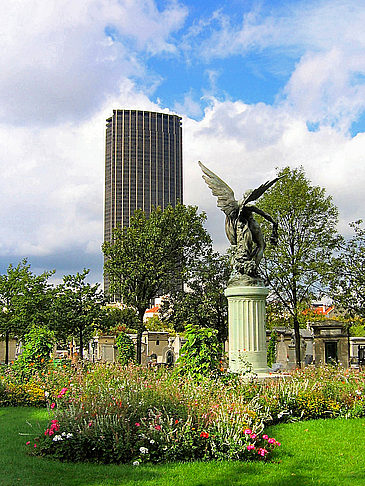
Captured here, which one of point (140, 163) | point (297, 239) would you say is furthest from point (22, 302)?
point (140, 163)

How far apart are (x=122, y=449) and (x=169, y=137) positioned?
110 metres

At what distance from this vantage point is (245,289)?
12602 mm

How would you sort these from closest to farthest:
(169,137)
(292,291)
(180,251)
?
(292,291) < (180,251) < (169,137)

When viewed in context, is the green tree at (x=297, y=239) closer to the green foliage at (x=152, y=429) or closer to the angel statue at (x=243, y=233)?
the angel statue at (x=243, y=233)

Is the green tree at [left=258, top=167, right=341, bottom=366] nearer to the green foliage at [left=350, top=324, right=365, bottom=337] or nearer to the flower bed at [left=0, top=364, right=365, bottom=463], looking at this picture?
the green foliage at [left=350, top=324, right=365, bottom=337]

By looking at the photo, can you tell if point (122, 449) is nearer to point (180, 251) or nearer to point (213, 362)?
point (213, 362)

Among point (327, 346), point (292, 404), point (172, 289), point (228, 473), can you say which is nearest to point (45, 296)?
point (172, 289)

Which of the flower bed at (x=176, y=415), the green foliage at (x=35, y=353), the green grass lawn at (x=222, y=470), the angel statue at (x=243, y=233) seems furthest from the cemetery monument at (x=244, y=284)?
the green foliage at (x=35, y=353)

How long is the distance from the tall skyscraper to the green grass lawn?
92.1 metres

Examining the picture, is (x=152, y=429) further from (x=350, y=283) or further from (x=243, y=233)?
(x=350, y=283)

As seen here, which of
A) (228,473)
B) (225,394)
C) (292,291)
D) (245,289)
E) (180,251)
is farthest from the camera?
(180,251)

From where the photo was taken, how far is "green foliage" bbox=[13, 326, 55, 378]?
1440 centimetres

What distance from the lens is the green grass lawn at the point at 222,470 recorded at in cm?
583

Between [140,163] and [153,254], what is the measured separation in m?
78.8
